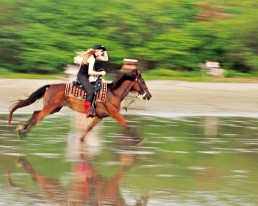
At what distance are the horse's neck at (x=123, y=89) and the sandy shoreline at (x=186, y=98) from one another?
5.09m

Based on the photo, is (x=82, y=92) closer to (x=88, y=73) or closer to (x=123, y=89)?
(x=88, y=73)

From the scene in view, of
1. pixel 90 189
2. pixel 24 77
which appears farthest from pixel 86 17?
pixel 90 189

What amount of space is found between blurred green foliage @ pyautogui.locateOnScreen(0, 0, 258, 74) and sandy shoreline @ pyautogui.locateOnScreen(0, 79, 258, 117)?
2.61m

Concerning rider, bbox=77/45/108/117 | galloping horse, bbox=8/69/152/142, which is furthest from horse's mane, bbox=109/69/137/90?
rider, bbox=77/45/108/117

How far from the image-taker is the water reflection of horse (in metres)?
11.2

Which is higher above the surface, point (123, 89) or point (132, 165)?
point (123, 89)

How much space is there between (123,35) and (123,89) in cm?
1413

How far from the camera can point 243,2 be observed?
3384cm

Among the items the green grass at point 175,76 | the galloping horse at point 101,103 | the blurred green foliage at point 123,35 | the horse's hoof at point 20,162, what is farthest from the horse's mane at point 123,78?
the blurred green foliage at point 123,35

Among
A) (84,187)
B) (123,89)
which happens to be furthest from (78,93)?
(84,187)

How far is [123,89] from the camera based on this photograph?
17.3 metres

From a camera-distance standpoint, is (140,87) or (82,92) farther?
(140,87)

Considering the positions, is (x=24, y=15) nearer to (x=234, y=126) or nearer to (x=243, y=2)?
(x=243, y=2)

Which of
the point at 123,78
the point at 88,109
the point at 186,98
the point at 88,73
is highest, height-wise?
the point at 88,73
